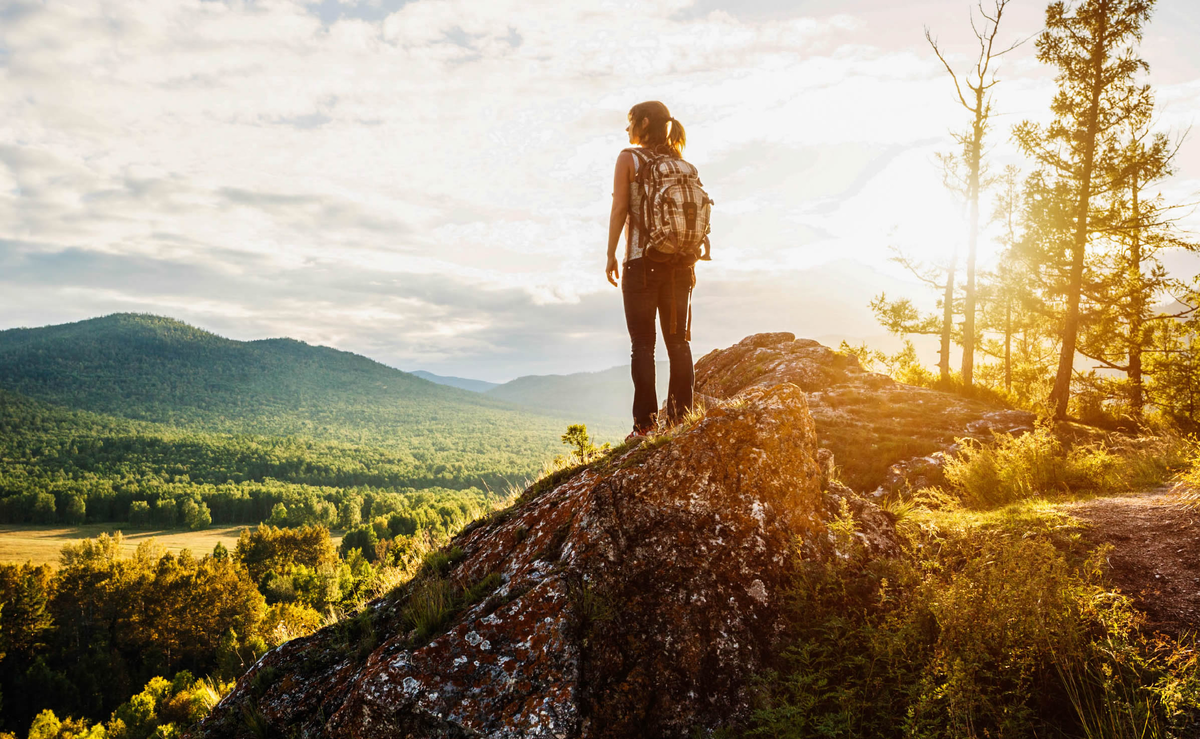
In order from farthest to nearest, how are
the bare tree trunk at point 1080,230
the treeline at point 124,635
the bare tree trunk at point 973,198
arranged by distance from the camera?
1. the treeline at point 124,635
2. the bare tree trunk at point 973,198
3. the bare tree trunk at point 1080,230

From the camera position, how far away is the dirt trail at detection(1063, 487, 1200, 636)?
11.7 ft

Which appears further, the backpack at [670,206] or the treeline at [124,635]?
the treeline at [124,635]

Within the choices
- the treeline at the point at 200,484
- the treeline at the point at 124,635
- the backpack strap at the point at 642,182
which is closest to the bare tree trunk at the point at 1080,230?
the backpack strap at the point at 642,182

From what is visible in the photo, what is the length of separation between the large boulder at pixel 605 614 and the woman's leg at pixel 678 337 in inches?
43.3

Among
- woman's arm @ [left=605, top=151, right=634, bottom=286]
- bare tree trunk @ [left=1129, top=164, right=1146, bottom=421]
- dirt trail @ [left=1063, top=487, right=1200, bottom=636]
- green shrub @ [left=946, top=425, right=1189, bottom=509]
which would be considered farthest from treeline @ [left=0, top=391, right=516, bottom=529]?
dirt trail @ [left=1063, top=487, right=1200, bottom=636]

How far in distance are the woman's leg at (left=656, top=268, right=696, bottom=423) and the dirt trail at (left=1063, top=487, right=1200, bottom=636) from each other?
361cm

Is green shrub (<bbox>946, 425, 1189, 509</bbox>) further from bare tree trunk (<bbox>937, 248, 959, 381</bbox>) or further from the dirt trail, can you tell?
bare tree trunk (<bbox>937, 248, 959, 381</bbox>)

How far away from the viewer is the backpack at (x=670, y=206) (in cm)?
557

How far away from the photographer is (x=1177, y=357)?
17.7m

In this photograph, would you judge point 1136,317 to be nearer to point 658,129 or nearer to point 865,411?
point 865,411

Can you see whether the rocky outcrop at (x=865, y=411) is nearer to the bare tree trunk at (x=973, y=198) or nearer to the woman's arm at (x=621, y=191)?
the woman's arm at (x=621, y=191)

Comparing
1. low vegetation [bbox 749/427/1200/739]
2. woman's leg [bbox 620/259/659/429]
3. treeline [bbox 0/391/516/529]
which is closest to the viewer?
low vegetation [bbox 749/427/1200/739]

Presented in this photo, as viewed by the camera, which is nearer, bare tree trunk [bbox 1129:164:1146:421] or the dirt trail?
the dirt trail

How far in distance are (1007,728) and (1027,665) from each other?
45 cm
